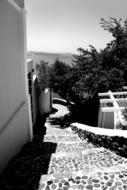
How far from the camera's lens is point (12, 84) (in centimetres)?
430

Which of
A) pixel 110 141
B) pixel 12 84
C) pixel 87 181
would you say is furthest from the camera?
pixel 110 141

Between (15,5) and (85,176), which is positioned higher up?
(15,5)

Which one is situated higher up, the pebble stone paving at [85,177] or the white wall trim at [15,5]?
the white wall trim at [15,5]

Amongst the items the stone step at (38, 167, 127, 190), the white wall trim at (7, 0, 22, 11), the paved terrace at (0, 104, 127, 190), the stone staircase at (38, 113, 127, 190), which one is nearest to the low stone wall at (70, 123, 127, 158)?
the paved terrace at (0, 104, 127, 190)

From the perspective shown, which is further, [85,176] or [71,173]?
[71,173]

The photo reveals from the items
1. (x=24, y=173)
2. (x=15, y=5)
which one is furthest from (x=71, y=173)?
(x=15, y=5)

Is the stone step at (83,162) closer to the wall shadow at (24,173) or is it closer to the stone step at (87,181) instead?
the wall shadow at (24,173)

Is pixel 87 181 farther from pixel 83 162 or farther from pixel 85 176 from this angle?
pixel 83 162

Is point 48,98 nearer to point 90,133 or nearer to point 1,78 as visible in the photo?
point 90,133

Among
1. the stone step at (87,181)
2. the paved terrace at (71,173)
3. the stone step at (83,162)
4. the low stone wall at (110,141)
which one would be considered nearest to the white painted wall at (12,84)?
the paved terrace at (71,173)

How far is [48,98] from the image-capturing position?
1564 cm

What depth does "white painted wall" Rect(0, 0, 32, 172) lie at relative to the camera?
361cm

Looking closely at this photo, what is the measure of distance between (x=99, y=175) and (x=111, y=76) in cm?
841

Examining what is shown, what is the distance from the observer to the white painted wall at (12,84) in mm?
3607
